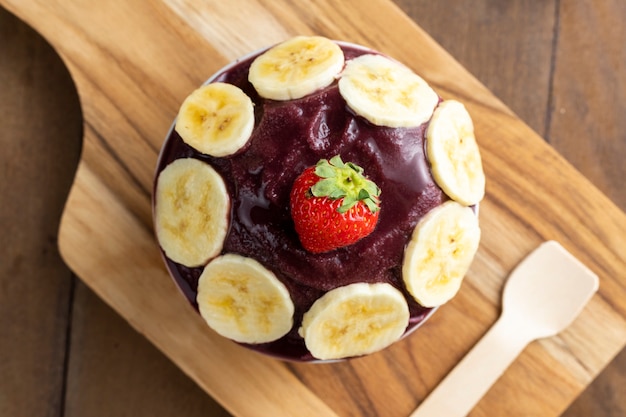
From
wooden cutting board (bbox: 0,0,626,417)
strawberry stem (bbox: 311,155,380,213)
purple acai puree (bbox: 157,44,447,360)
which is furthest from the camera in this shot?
wooden cutting board (bbox: 0,0,626,417)

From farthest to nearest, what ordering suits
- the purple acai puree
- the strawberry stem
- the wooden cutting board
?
the wooden cutting board, the purple acai puree, the strawberry stem

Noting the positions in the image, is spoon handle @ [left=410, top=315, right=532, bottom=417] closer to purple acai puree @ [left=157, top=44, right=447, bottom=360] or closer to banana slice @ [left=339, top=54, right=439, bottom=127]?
purple acai puree @ [left=157, top=44, right=447, bottom=360]

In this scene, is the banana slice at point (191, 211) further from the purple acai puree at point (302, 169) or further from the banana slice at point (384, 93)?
the banana slice at point (384, 93)

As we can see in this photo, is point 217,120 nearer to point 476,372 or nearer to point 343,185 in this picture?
point 343,185

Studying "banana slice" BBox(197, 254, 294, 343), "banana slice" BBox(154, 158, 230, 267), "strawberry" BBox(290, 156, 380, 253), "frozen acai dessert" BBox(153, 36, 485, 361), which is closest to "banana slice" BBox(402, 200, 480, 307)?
"frozen acai dessert" BBox(153, 36, 485, 361)

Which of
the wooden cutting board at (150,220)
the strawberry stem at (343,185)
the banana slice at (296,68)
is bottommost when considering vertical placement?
the wooden cutting board at (150,220)

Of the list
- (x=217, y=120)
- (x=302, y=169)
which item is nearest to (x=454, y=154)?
(x=302, y=169)

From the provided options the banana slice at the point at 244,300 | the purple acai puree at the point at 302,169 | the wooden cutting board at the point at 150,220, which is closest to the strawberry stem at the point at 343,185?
the purple acai puree at the point at 302,169
